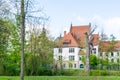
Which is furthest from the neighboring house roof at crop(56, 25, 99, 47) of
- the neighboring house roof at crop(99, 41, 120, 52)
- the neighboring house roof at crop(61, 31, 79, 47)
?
the neighboring house roof at crop(99, 41, 120, 52)

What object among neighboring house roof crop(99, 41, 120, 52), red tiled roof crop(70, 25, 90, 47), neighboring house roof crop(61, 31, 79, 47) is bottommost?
neighboring house roof crop(99, 41, 120, 52)

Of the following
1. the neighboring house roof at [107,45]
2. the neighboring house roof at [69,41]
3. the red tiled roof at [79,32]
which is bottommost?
the neighboring house roof at [107,45]

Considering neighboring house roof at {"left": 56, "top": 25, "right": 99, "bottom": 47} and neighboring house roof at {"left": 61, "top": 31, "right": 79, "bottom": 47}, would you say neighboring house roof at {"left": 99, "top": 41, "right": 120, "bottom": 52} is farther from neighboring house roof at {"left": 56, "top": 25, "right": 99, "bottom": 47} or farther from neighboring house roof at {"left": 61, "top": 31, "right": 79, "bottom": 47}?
neighboring house roof at {"left": 61, "top": 31, "right": 79, "bottom": 47}

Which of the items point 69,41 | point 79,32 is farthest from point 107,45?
point 79,32

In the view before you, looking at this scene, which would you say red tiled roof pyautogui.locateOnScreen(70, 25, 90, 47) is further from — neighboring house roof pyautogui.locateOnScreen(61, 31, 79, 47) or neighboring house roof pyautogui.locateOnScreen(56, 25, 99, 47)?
neighboring house roof pyautogui.locateOnScreen(61, 31, 79, 47)

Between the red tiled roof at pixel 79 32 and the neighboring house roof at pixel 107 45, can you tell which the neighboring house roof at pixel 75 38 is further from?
the neighboring house roof at pixel 107 45

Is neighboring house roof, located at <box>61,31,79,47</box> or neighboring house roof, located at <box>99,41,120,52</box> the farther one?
neighboring house roof, located at <box>61,31,79,47</box>

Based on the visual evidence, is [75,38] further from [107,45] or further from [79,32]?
[107,45]

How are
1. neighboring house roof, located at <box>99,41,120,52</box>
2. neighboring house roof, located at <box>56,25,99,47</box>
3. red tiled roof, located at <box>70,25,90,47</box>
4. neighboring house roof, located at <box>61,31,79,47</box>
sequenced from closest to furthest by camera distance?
neighboring house roof, located at <box>99,41,120,52</box> < neighboring house roof, located at <box>56,25,99,47</box> < neighboring house roof, located at <box>61,31,79,47</box> < red tiled roof, located at <box>70,25,90,47</box>

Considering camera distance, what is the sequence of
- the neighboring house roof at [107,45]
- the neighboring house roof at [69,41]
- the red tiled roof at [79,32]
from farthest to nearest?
the red tiled roof at [79,32] → the neighboring house roof at [69,41] → the neighboring house roof at [107,45]

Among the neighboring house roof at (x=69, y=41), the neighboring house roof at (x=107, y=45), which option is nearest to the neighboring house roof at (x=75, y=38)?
the neighboring house roof at (x=69, y=41)

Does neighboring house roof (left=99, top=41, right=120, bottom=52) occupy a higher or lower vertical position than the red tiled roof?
lower

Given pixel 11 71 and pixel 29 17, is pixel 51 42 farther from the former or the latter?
pixel 29 17

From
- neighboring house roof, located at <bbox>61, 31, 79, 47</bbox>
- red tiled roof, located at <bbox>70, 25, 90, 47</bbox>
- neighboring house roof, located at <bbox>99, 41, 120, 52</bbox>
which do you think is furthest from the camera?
red tiled roof, located at <bbox>70, 25, 90, 47</bbox>
